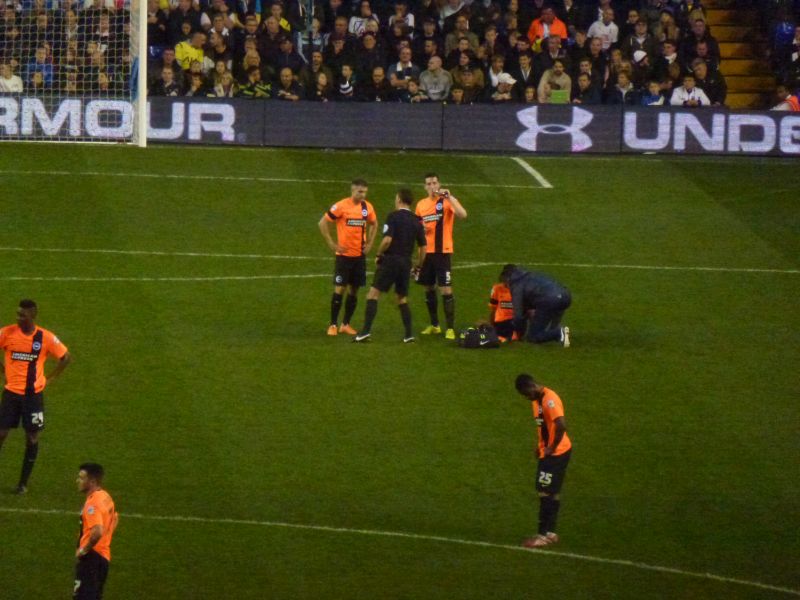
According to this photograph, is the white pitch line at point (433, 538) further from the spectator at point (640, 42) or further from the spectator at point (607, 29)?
the spectator at point (607, 29)

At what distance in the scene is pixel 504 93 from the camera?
112 feet

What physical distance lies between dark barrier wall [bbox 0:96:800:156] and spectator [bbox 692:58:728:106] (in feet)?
3.98

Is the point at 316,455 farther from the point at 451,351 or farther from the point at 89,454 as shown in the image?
the point at 451,351

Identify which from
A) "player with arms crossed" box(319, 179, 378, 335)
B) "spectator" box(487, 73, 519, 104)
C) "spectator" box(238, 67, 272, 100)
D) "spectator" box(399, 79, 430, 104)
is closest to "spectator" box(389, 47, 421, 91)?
"spectator" box(399, 79, 430, 104)

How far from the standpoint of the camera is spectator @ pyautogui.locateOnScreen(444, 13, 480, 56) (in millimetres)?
35438

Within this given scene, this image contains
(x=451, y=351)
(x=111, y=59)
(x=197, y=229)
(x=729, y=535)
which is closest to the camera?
(x=729, y=535)

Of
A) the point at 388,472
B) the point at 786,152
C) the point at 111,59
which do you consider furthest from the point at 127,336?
the point at 786,152

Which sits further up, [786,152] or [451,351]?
[786,152]

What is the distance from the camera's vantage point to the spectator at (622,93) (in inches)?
1348

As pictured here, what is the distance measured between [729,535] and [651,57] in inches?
838

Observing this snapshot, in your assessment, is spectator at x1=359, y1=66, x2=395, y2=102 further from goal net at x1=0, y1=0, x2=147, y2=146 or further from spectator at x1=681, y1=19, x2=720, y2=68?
spectator at x1=681, y1=19, x2=720, y2=68

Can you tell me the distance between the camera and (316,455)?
17.7 meters

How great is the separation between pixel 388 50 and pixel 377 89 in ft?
4.79

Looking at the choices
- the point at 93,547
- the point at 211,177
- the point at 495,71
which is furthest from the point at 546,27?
the point at 93,547
